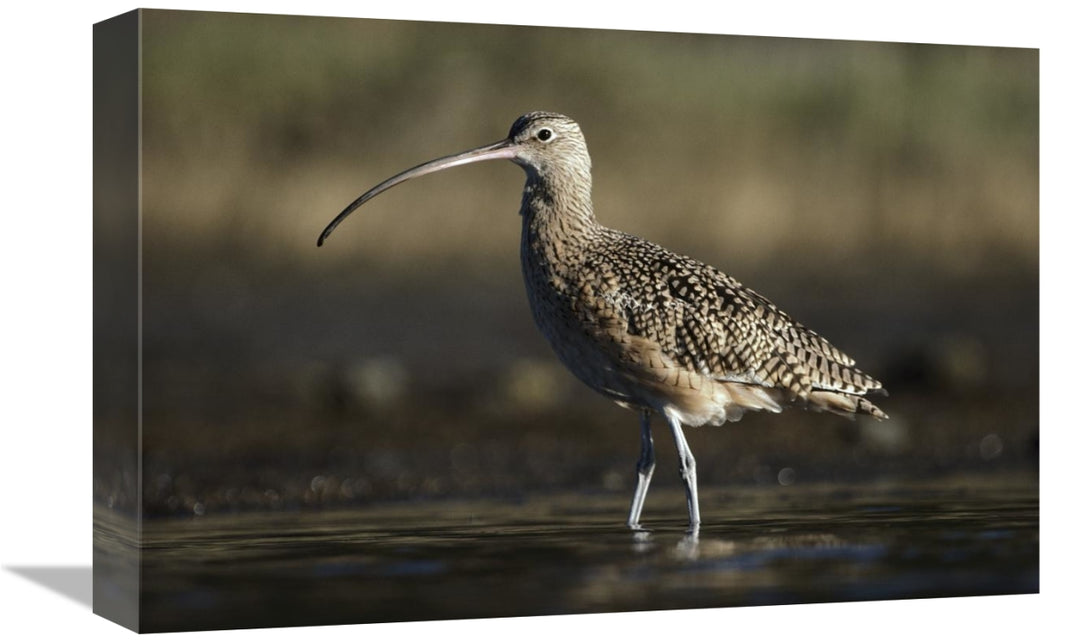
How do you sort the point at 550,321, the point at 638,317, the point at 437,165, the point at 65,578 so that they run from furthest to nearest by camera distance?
the point at 65,578, the point at 550,321, the point at 638,317, the point at 437,165

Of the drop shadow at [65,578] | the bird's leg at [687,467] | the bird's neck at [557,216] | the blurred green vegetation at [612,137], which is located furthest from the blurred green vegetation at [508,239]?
the drop shadow at [65,578]

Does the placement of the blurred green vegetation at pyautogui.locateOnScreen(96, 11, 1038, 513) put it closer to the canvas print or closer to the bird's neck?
the canvas print

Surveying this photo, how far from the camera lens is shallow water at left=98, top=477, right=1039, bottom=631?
11586mm

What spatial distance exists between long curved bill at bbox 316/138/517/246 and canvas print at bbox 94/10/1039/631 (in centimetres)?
4

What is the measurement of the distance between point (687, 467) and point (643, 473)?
30 cm

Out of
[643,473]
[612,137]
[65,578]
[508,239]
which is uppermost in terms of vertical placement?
[612,137]

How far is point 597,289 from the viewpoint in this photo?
1273 centimetres

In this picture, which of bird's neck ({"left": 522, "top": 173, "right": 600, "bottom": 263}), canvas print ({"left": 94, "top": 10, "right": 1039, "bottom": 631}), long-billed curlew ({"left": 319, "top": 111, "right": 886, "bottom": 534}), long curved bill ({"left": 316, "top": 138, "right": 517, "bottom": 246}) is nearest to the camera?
canvas print ({"left": 94, "top": 10, "right": 1039, "bottom": 631})

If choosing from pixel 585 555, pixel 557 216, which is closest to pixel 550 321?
pixel 557 216

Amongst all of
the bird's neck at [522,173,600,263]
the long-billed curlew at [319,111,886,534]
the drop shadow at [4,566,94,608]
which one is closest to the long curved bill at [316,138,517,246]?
the long-billed curlew at [319,111,886,534]

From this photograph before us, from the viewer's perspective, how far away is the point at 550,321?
12.8 meters

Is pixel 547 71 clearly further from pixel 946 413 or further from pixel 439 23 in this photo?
pixel 946 413

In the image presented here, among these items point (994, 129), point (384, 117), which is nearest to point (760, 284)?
point (994, 129)

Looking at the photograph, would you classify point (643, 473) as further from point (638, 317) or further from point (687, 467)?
point (638, 317)
